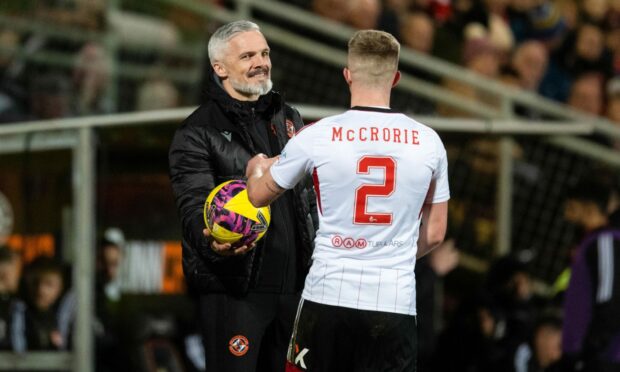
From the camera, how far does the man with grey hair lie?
5879mm

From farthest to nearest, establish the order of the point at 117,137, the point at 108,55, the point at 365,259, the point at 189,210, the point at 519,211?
the point at 519,211 < the point at 108,55 < the point at 117,137 < the point at 189,210 < the point at 365,259

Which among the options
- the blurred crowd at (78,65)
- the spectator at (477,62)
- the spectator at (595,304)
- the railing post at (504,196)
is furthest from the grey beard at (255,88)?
the spectator at (477,62)

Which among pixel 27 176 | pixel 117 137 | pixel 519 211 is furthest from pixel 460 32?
pixel 27 176

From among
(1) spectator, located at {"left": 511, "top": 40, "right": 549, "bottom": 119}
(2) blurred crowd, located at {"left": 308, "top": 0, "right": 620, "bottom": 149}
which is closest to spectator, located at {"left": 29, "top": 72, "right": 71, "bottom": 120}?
(2) blurred crowd, located at {"left": 308, "top": 0, "right": 620, "bottom": 149}

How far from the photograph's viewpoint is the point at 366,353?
5180 millimetres

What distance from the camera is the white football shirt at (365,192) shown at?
16.7 feet

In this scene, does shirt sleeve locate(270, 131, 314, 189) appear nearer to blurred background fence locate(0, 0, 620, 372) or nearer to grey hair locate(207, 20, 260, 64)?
grey hair locate(207, 20, 260, 64)

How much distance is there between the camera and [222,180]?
5.93 metres

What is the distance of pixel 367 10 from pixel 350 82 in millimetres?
6433

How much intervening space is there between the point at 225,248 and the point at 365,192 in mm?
792

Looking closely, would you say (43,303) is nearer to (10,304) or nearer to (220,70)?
(10,304)

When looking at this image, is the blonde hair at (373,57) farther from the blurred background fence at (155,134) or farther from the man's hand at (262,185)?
the blurred background fence at (155,134)

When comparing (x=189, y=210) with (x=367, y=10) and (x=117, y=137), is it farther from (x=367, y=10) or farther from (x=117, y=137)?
(x=367, y=10)

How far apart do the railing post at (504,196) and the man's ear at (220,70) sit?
4.70 metres
